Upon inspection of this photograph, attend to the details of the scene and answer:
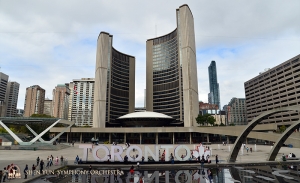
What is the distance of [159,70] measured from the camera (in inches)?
5930

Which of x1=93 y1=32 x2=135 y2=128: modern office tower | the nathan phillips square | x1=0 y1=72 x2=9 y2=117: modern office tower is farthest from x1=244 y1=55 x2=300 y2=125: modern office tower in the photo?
x1=0 y1=72 x2=9 y2=117: modern office tower

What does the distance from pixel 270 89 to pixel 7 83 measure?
230499 mm

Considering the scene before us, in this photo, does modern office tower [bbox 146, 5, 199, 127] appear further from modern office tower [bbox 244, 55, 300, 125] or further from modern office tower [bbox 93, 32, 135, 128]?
modern office tower [bbox 244, 55, 300, 125]

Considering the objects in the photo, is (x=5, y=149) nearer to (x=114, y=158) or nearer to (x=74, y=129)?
(x=74, y=129)

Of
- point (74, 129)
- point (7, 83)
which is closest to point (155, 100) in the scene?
point (74, 129)

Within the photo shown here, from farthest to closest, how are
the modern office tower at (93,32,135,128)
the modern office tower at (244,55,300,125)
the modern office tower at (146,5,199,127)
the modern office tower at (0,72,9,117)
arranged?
1. the modern office tower at (0,72,9,117)
2. the modern office tower at (93,32,135,128)
3. the modern office tower at (244,55,300,125)
4. the modern office tower at (146,5,199,127)

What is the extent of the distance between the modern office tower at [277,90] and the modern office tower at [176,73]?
177 ft

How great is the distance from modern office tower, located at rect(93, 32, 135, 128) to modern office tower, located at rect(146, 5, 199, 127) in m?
16.8

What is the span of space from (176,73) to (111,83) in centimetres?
4614

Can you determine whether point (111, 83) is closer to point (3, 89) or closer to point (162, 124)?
point (162, 124)

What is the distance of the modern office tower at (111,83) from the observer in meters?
122

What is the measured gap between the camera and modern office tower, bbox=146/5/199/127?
369 ft

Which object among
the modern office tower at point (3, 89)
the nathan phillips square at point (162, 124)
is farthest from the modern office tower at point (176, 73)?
the modern office tower at point (3, 89)

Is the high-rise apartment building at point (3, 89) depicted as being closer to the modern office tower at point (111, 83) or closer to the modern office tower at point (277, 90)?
the modern office tower at point (111, 83)
